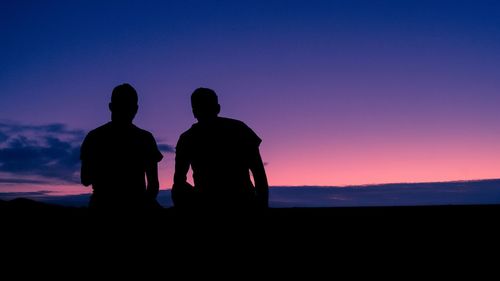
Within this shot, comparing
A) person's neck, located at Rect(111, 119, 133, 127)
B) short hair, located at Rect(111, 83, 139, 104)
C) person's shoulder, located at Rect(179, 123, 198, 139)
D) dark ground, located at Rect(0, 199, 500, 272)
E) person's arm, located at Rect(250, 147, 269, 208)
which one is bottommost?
dark ground, located at Rect(0, 199, 500, 272)

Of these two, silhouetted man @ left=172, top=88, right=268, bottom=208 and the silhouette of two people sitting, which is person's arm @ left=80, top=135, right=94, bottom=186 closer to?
the silhouette of two people sitting

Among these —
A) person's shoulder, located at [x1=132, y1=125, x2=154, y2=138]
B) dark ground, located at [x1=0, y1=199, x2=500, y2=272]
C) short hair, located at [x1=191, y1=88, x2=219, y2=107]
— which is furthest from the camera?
person's shoulder, located at [x1=132, y1=125, x2=154, y2=138]

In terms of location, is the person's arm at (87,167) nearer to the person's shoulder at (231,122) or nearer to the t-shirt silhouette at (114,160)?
the t-shirt silhouette at (114,160)

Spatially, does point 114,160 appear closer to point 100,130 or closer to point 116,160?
point 116,160

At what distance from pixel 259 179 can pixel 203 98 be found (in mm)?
773

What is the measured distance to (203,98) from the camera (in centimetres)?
367

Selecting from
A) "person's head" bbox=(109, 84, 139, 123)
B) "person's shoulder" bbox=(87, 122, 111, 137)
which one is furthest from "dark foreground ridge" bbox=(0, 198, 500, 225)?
"person's head" bbox=(109, 84, 139, 123)

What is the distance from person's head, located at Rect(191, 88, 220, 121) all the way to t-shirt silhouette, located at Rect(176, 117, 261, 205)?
6 centimetres

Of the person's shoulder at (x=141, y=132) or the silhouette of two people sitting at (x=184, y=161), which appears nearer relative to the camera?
the silhouette of two people sitting at (x=184, y=161)

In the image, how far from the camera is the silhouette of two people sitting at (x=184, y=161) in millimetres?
3691

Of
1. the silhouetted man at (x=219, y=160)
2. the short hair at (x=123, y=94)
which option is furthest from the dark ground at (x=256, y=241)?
the short hair at (x=123, y=94)

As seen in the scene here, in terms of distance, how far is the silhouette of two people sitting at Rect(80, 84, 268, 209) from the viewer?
3.69 meters

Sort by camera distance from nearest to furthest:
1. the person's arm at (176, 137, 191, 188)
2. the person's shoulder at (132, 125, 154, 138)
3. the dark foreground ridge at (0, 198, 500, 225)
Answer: the dark foreground ridge at (0, 198, 500, 225) < the person's arm at (176, 137, 191, 188) < the person's shoulder at (132, 125, 154, 138)

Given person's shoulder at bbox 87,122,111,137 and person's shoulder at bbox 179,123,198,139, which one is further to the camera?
person's shoulder at bbox 87,122,111,137
